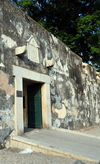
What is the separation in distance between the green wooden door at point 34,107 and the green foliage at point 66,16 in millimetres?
8802

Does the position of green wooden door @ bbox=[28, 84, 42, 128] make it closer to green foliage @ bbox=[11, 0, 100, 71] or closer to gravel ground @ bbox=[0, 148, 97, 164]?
gravel ground @ bbox=[0, 148, 97, 164]

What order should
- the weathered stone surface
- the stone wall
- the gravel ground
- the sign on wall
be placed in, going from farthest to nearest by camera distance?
the sign on wall → the stone wall → the weathered stone surface → the gravel ground

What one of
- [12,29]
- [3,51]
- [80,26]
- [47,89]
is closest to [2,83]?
[3,51]

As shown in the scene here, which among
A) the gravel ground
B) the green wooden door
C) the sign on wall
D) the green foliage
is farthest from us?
the green foliage

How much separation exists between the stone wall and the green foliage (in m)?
5.15

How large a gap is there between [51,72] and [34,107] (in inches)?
53.3

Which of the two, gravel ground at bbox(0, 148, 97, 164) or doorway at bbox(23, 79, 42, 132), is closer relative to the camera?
gravel ground at bbox(0, 148, 97, 164)

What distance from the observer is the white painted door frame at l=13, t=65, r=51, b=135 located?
466cm

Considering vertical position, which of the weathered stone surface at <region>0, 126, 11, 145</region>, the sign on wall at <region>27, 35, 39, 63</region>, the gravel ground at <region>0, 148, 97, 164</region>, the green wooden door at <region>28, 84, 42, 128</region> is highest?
the sign on wall at <region>27, 35, 39, 63</region>

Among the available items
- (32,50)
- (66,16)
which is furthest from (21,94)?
(66,16)

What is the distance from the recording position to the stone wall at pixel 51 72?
4559 millimetres

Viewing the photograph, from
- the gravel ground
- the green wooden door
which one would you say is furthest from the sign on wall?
the gravel ground

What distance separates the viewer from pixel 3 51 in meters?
4.58

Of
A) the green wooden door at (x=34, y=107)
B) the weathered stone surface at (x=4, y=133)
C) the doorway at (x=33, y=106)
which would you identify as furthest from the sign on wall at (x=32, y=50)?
the weathered stone surface at (x=4, y=133)
